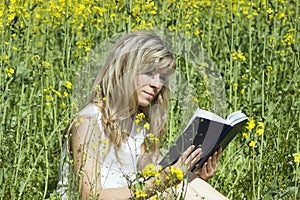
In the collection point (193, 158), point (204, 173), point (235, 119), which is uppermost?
point (235, 119)

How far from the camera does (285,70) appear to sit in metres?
4.36

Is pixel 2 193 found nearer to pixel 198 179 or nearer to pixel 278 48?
pixel 198 179

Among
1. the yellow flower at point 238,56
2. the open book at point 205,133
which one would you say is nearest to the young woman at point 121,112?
the open book at point 205,133

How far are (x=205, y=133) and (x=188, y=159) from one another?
0.34 feet

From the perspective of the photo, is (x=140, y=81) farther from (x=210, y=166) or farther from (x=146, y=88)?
(x=210, y=166)

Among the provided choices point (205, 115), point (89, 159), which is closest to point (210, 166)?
point (205, 115)

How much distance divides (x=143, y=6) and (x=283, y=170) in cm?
115

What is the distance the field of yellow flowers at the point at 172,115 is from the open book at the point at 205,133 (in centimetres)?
16

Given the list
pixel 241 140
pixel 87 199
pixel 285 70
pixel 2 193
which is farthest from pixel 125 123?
pixel 285 70

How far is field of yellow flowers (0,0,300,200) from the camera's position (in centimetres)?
315

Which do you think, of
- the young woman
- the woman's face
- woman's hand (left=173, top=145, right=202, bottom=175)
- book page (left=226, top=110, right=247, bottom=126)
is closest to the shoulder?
the young woman

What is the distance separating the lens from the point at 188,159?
8.89 ft

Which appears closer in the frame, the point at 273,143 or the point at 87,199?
the point at 87,199

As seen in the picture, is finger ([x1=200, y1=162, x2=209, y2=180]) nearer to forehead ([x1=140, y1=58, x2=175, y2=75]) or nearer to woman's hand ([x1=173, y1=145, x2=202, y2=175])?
woman's hand ([x1=173, y1=145, x2=202, y2=175])
